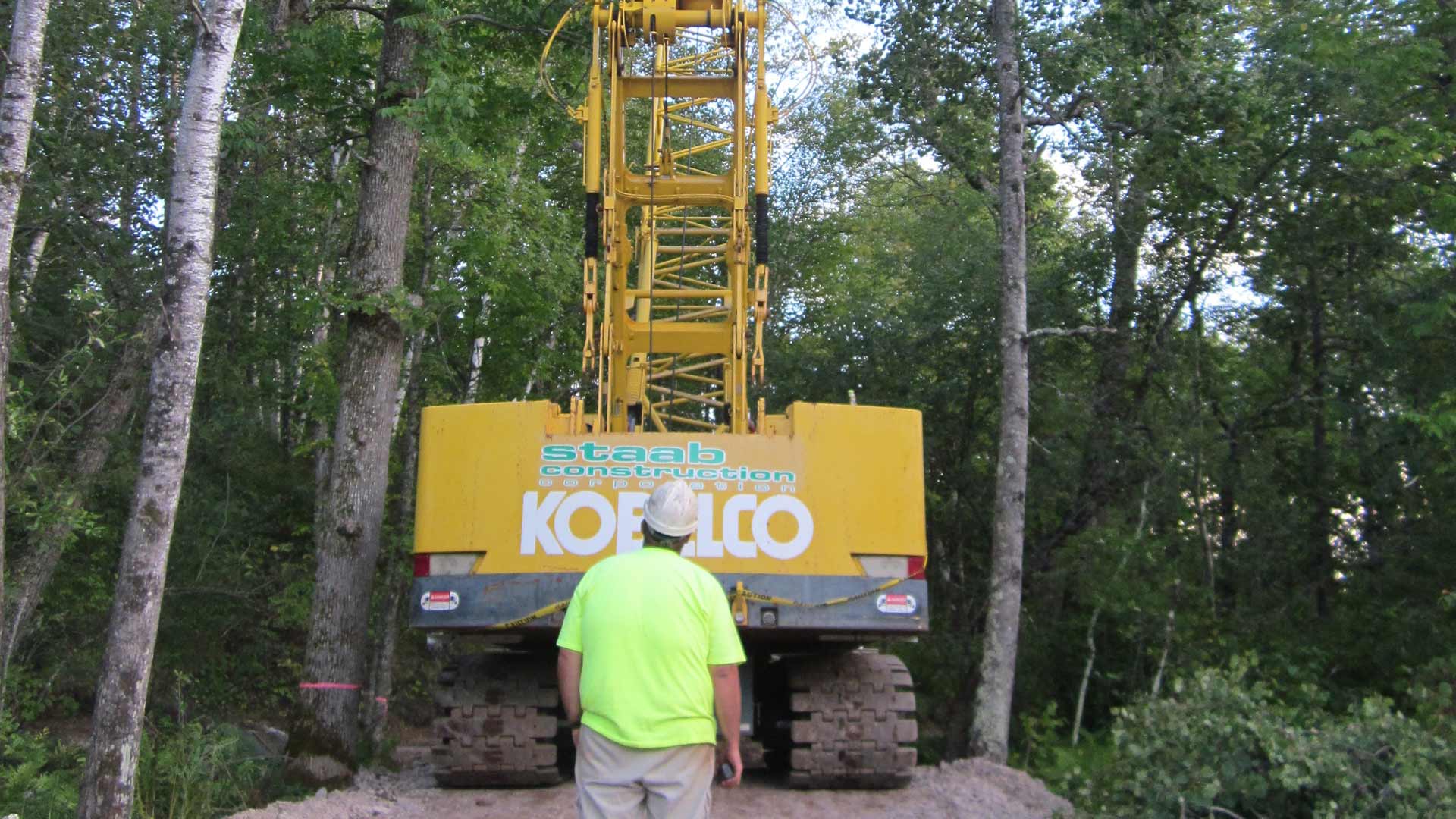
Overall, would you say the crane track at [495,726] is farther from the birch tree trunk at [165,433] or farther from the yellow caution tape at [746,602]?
the birch tree trunk at [165,433]

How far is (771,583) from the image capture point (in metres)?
7.79

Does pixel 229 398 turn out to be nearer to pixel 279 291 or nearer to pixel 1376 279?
pixel 279 291

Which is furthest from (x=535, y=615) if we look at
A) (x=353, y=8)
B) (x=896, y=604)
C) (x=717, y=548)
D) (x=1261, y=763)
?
(x=353, y=8)

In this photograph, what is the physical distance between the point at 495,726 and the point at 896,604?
8.57ft

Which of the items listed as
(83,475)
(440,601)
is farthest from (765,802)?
(83,475)

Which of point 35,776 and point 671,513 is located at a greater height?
point 671,513

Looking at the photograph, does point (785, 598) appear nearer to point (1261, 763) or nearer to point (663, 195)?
point (1261, 763)

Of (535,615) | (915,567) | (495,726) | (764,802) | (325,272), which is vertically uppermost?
(325,272)

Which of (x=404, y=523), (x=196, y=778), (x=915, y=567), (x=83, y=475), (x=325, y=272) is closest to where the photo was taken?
(x=915, y=567)

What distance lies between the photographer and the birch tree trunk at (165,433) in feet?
24.7

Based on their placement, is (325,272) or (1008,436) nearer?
(1008,436)

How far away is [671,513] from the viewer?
4.43 m

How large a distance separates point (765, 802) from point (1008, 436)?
190 inches

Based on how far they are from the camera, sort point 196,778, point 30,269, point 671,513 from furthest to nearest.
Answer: point 30,269, point 196,778, point 671,513
